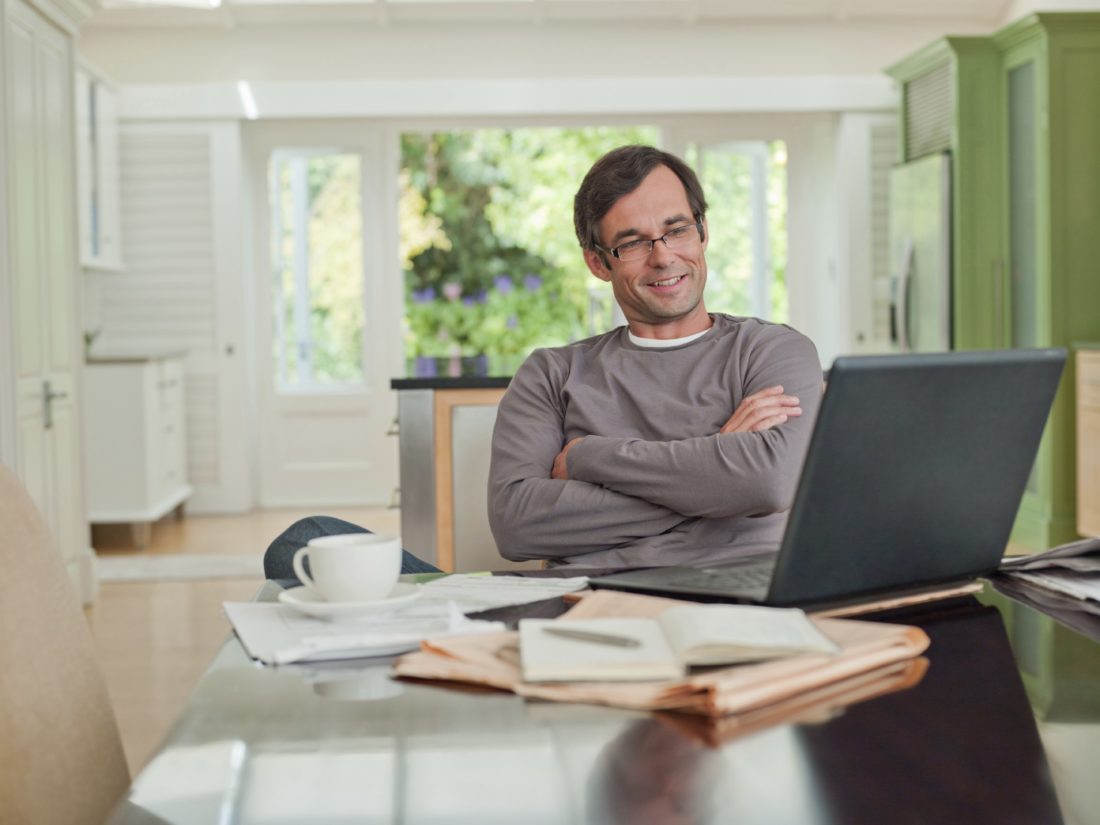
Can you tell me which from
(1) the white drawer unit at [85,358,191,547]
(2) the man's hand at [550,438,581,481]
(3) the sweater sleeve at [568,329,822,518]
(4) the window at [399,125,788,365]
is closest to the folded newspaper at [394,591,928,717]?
(3) the sweater sleeve at [568,329,822,518]

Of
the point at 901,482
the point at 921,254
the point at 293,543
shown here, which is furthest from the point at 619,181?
the point at 921,254

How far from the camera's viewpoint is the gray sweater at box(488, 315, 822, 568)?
1.77m

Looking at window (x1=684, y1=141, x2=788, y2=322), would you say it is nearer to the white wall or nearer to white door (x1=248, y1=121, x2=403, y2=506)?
the white wall

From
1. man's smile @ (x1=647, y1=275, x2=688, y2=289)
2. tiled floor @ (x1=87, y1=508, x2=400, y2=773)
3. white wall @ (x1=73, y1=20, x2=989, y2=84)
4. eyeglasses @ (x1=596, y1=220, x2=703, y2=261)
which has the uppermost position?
white wall @ (x1=73, y1=20, x2=989, y2=84)

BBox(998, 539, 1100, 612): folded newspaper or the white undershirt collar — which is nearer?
BBox(998, 539, 1100, 612): folded newspaper

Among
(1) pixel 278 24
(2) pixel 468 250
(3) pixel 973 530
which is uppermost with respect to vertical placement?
(1) pixel 278 24

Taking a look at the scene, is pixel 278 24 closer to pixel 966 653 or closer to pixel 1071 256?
pixel 1071 256

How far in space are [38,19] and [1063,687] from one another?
446 centimetres

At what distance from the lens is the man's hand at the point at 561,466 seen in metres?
1.89

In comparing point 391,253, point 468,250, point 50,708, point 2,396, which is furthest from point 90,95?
point 50,708

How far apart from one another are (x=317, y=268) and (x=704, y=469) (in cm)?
622

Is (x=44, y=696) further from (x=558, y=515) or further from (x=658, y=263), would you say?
(x=658, y=263)

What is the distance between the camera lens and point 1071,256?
5.41 m

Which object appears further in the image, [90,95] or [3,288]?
[90,95]
